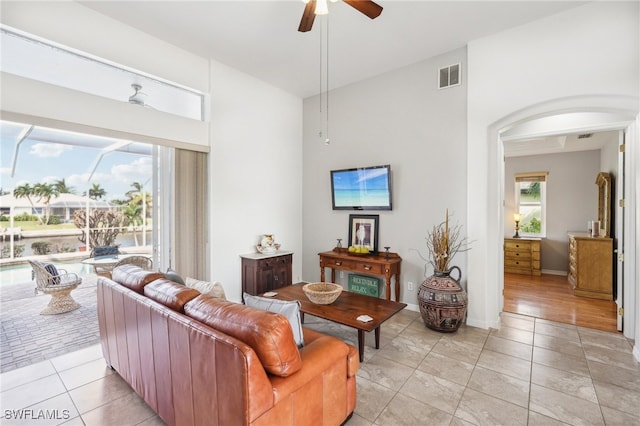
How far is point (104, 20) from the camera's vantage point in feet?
9.86

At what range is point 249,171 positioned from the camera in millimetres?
4508

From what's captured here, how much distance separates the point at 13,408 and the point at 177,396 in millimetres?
1478

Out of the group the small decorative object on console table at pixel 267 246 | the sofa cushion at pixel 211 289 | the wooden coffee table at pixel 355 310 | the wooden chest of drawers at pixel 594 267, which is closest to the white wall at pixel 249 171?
the small decorative object on console table at pixel 267 246

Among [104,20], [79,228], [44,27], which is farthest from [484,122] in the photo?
[79,228]

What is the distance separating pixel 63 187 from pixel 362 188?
17.5 feet

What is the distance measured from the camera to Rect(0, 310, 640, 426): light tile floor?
6.54 feet

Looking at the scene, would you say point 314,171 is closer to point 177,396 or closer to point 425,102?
point 425,102

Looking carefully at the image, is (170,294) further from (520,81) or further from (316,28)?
(520,81)

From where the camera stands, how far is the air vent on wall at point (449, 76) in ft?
12.0

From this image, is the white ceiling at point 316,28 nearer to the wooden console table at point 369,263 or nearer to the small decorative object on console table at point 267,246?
the small decorative object on console table at point 267,246

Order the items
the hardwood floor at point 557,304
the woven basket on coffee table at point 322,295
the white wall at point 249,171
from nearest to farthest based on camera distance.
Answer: the woven basket on coffee table at point 322,295 → the hardwood floor at point 557,304 → the white wall at point 249,171

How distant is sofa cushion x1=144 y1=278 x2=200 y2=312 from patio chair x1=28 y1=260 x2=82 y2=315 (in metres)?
2.75

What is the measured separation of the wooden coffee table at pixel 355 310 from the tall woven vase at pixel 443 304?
1.60ft

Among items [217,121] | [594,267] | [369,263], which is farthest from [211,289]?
[594,267]
